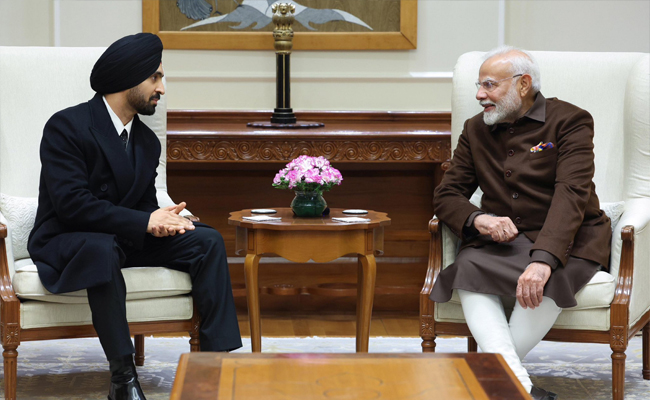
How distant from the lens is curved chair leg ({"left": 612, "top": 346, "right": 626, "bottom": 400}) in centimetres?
295

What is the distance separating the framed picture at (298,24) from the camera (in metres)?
4.83

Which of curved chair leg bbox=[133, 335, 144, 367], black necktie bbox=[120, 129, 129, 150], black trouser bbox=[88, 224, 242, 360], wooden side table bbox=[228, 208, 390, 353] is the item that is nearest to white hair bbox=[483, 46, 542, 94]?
wooden side table bbox=[228, 208, 390, 353]

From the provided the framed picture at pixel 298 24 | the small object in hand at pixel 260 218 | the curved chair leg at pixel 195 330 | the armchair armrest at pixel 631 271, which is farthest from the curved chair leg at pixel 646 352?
the framed picture at pixel 298 24

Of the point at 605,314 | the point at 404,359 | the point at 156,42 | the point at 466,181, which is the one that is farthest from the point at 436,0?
the point at 404,359

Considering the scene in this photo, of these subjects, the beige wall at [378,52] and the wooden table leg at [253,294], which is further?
the beige wall at [378,52]

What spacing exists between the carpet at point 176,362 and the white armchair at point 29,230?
0.71ft

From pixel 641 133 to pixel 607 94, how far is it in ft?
0.78

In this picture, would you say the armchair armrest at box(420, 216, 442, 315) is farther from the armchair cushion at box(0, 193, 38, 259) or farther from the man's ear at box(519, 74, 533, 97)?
the armchair cushion at box(0, 193, 38, 259)

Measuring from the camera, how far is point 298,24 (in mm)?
4871

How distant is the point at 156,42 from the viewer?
10.5 ft

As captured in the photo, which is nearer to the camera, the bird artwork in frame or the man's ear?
the man's ear

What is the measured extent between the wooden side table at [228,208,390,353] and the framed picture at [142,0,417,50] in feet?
5.46

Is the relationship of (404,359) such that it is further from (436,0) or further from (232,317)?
(436,0)

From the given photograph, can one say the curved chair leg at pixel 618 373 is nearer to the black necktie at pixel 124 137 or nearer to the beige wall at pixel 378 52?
Result: the black necktie at pixel 124 137
